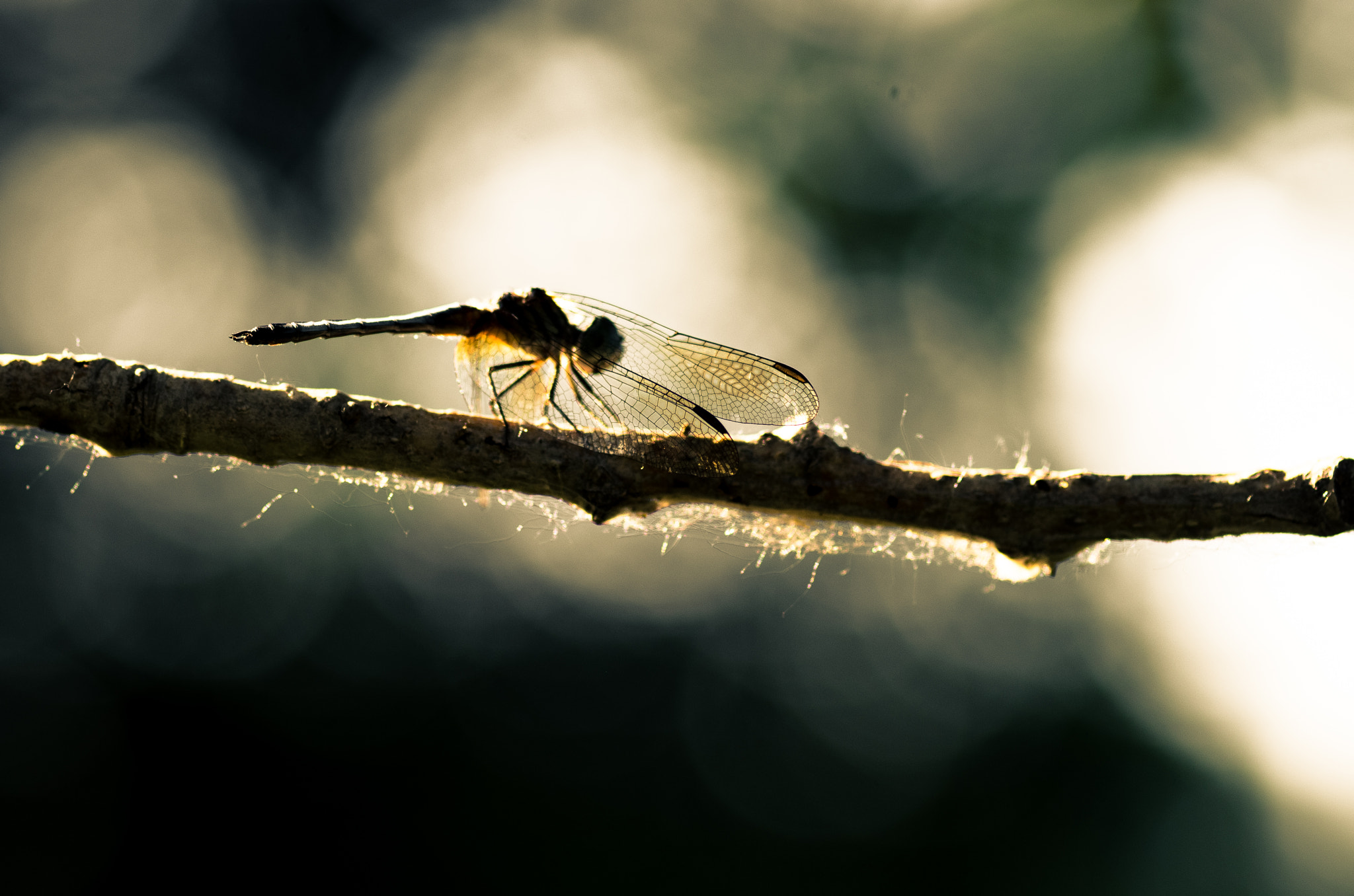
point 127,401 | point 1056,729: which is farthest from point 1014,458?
point 1056,729

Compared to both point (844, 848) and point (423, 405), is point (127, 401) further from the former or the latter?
point (844, 848)

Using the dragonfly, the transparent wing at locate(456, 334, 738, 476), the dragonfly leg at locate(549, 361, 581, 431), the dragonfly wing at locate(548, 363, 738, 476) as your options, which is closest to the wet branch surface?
the dragonfly wing at locate(548, 363, 738, 476)

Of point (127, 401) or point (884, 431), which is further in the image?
point (884, 431)

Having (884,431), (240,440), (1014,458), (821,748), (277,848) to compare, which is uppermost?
(884,431)

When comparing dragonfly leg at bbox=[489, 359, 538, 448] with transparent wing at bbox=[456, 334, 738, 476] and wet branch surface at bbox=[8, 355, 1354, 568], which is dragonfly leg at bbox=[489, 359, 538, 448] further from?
wet branch surface at bbox=[8, 355, 1354, 568]

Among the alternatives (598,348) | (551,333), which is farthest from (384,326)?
(598,348)

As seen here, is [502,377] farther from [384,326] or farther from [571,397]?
[384,326]
